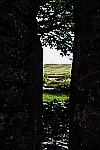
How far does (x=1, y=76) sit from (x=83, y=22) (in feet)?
4.05

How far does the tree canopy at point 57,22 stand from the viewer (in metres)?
5.87

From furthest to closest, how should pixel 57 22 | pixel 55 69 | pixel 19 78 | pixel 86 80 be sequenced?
pixel 55 69
pixel 57 22
pixel 86 80
pixel 19 78

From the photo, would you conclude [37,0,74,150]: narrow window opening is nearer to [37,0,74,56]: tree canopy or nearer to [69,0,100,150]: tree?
[37,0,74,56]: tree canopy

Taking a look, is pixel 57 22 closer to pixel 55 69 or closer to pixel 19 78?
pixel 19 78

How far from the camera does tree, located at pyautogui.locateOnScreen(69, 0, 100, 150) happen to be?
247 centimetres

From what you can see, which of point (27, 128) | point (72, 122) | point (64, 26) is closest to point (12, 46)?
point (27, 128)

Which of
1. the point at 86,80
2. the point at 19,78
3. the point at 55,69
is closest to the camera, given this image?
the point at 19,78

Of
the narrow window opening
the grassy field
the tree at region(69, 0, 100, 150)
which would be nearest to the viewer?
the tree at region(69, 0, 100, 150)

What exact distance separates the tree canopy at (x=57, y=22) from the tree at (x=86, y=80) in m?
3.01

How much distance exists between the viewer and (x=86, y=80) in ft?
8.46

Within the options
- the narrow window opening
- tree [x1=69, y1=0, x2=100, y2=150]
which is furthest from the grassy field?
tree [x1=69, y1=0, x2=100, y2=150]

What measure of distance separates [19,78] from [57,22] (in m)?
4.53

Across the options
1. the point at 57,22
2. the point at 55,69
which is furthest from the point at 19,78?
the point at 55,69

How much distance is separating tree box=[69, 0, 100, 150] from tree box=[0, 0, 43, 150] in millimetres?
533
